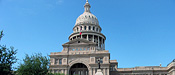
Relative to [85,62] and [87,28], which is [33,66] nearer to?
[85,62]

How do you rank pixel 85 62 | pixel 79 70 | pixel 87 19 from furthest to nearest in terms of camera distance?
pixel 87 19 < pixel 79 70 < pixel 85 62

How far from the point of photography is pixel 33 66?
45.4 metres

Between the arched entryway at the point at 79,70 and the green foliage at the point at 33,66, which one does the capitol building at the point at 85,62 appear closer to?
the arched entryway at the point at 79,70

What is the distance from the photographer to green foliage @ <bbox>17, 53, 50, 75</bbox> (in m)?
45.0

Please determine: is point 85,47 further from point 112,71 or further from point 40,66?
point 40,66

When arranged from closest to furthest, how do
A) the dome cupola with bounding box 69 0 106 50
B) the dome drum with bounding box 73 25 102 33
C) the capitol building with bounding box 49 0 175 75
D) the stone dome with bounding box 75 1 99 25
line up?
1. the capitol building with bounding box 49 0 175 75
2. the dome cupola with bounding box 69 0 106 50
3. the dome drum with bounding box 73 25 102 33
4. the stone dome with bounding box 75 1 99 25

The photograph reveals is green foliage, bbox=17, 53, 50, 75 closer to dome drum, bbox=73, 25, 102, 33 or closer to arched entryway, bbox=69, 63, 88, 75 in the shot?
arched entryway, bbox=69, 63, 88, 75

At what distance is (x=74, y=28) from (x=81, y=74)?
31.0 metres

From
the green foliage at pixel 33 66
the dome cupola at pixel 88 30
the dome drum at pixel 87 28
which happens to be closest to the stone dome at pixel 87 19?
the dome cupola at pixel 88 30

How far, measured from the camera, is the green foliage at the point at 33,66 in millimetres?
45000

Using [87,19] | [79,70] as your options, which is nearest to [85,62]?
[79,70]

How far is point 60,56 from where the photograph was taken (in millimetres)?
73875

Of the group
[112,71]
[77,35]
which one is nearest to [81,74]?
[112,71]

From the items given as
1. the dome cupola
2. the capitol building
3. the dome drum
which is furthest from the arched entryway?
the dome drum
